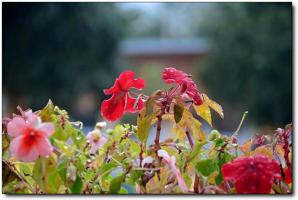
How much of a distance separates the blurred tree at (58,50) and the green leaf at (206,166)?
8077 mm

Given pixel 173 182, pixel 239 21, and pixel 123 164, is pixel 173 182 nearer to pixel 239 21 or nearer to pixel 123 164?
pixel 123 164

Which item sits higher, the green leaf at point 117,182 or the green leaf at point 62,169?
the green leaf at point 62,169

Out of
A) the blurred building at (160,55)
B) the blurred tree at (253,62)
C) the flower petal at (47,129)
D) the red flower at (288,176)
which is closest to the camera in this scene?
the flower petal at (47,129)

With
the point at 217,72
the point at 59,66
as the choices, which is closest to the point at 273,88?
the point at 217,72

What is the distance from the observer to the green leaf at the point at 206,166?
651 millimetres

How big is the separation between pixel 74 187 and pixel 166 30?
13040mm

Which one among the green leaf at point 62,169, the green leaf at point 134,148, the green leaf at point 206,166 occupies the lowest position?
the green leaf at point 62,169

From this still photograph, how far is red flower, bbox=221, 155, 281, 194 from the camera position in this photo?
2.06 ft

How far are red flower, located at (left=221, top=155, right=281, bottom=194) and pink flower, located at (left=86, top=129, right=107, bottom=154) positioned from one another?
13cm

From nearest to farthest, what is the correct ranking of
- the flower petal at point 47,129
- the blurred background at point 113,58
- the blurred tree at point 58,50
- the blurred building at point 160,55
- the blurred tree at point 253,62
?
the flower petal at point 47,129, the blurred tree at point 58,50, the blurred background at point 113,58, the blurred tree at point 253,62, the blurred building at point 160,55

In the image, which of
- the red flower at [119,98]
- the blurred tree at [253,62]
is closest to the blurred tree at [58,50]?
the blurred tree at [253,62]

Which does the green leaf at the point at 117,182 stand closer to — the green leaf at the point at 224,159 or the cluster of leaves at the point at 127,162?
the cluster of leaves at the point at 127,162

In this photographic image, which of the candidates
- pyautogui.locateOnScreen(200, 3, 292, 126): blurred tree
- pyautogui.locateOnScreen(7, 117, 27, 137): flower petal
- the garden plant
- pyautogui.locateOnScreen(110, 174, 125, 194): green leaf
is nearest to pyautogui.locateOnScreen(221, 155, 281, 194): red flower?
the garden plant

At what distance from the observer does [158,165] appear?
0.66 m
